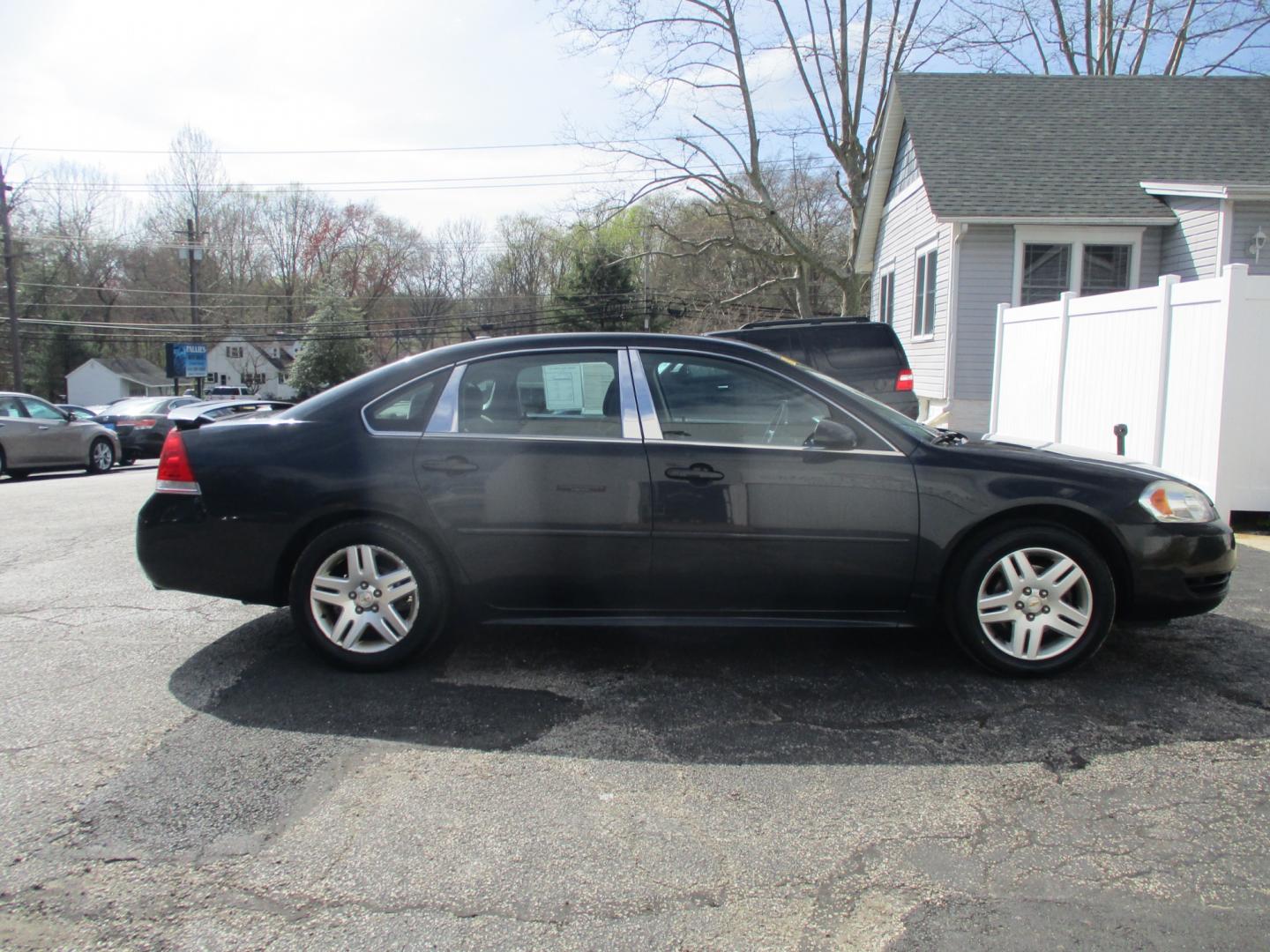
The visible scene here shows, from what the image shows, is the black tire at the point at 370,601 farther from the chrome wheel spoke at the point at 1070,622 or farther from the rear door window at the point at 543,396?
the chrome wheel spoke at the point at 1070,622

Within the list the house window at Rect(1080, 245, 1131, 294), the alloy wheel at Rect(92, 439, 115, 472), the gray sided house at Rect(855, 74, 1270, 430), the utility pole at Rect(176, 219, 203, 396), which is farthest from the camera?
the utility pole at Rect(176, 219, 203, 396)

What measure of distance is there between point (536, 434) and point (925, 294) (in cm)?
1455

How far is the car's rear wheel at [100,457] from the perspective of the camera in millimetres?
16859

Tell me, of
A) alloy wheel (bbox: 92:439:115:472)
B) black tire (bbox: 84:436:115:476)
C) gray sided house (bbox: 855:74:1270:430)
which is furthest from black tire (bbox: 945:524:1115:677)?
alloy wheel (bbox: 92:439:115:472)

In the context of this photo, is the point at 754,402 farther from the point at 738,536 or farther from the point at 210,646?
the point at 210,646

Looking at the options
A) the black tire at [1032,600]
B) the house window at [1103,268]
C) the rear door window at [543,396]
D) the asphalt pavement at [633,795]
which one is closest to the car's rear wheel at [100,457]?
the asphalt pavement at [633,795]

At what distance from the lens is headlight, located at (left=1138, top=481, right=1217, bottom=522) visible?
402cm

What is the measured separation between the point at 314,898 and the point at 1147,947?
2.15 m

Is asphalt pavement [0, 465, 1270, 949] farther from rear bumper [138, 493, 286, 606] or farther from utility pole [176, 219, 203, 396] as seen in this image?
utility pole [176, 219, 203, 396]

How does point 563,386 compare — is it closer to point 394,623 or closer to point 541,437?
point 541,437

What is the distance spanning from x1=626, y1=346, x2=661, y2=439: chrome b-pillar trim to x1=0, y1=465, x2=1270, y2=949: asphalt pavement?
1139 mm

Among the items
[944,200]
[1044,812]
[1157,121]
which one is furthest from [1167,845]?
[1157,121]

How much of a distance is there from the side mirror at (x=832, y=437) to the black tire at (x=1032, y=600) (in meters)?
0.74

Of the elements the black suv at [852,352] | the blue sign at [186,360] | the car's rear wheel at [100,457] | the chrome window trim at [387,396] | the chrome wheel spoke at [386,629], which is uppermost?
the blue sign at [186,360]
